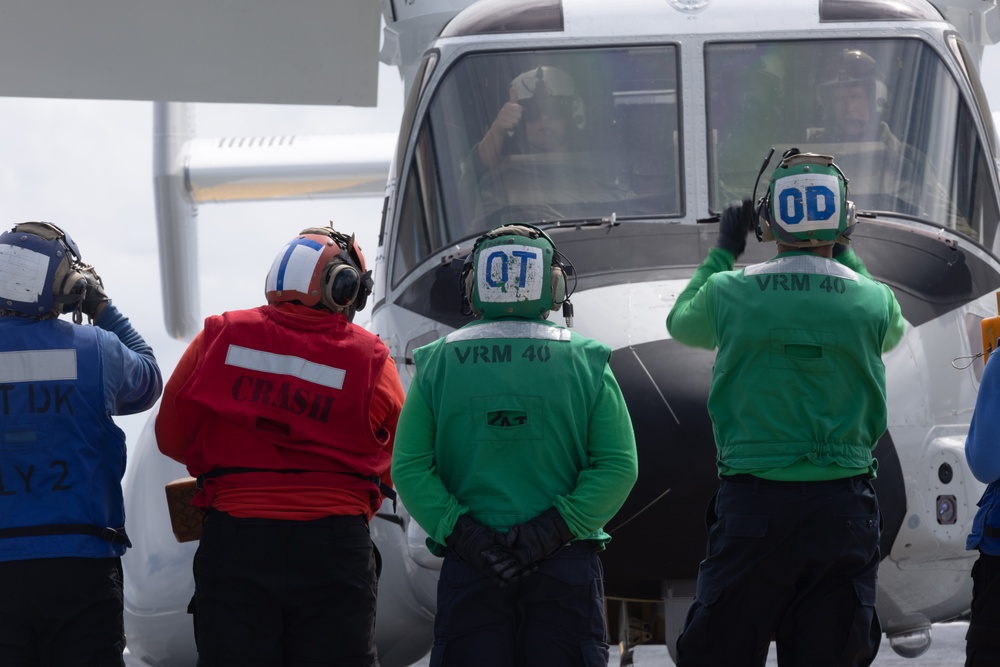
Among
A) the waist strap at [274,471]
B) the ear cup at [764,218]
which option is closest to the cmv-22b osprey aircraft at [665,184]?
the ear cup at [764,218]

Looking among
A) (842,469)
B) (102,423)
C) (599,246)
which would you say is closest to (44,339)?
(102,423)

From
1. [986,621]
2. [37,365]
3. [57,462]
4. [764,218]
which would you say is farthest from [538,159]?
[986,621]

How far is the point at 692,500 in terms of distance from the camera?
4.54 meters

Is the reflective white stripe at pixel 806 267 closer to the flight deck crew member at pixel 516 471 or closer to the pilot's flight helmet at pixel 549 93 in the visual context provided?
the flight deck crew member at pixel 516 471

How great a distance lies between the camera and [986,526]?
4.48 metres

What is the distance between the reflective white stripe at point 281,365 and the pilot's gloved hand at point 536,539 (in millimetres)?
790

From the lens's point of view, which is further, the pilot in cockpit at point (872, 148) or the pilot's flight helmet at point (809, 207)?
the pilot in cockpit at point (872, 148)

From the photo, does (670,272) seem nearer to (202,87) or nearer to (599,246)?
(599,246)

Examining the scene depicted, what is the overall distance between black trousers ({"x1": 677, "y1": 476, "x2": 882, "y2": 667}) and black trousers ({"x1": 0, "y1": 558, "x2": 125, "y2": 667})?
174 centimetres

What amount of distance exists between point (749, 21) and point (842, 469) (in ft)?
8.69

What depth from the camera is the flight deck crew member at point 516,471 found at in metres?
3.95

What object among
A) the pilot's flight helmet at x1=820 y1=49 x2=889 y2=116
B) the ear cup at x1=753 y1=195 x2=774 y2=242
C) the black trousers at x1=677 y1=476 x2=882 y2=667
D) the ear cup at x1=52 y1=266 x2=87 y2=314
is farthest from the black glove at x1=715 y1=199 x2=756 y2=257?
the ear cup at x1=52 y1=266 x2=87 y2=314

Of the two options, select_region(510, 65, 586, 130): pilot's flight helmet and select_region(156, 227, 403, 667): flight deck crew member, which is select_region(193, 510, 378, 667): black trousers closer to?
select_region(156, 227, 403, 667): flight deck crew member

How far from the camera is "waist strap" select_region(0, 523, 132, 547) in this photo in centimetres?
436
